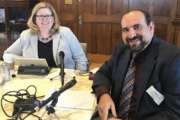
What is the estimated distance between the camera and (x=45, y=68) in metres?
2.15

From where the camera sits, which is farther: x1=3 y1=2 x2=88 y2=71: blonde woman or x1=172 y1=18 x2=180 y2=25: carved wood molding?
x1=172 y1=18 x2=180 y2=25: carved wood molding

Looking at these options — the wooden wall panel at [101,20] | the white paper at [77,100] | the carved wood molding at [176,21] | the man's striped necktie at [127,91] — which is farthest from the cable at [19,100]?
the wooden wall panel at [101,20]

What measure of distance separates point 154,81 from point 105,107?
0.33 m

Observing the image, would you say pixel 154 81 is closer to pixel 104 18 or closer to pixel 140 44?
pixel 140 44

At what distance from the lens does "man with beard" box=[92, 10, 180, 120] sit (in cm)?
152

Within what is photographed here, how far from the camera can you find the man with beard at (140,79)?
1.52 meters

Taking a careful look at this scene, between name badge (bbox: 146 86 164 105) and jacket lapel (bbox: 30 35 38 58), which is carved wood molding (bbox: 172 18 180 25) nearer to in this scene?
jacket lapel (bbox: 30 35 38 58)

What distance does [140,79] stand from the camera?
162cm

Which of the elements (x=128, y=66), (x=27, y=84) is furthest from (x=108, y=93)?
(x=27, y=84)

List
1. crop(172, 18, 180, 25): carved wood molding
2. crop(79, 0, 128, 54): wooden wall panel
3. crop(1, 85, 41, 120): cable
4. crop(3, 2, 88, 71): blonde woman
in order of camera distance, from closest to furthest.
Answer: crop(1, 85, 41, 120): cable, crop(3, 2, 88, 71): blonde woman, crop(172, 18, 180, 25): carved wood molding, crop(79, 0, 128, 54): wooden wall panel

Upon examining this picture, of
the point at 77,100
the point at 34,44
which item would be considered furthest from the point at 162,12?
the point at 77,100

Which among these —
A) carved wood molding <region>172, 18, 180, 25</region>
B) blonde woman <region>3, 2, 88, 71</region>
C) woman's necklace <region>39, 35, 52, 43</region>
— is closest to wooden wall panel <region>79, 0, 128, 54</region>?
carved wood molding <region>172, 18, 180, 25</region>

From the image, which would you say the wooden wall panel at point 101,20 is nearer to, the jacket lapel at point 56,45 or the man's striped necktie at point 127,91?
the jacket lapel at point 56,45

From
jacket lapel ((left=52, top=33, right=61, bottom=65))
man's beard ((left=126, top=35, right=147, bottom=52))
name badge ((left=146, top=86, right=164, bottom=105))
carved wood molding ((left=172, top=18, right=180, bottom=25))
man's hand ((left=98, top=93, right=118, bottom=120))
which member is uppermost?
carved wood molding ((left=172, top=18, right=180, bottom=25))
